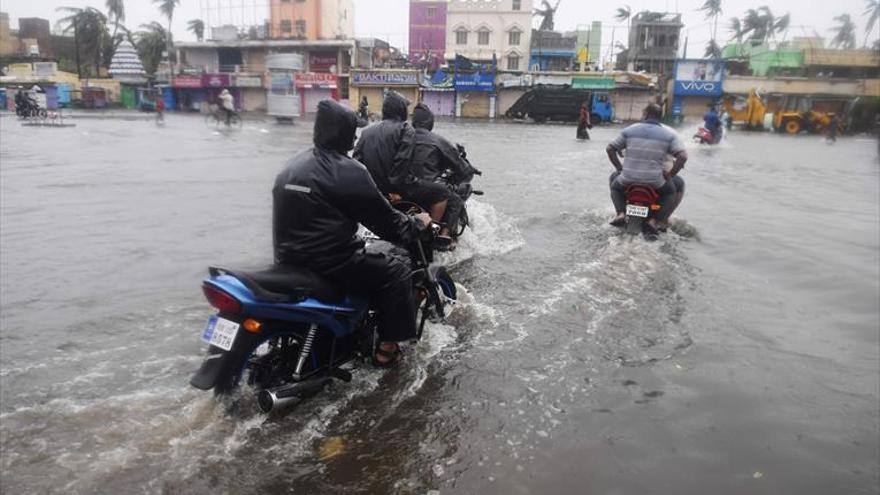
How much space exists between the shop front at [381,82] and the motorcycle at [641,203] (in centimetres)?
4342

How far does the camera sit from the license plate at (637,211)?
7730mm

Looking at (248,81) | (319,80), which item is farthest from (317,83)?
(248,81)

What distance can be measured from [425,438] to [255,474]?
91 centimetres

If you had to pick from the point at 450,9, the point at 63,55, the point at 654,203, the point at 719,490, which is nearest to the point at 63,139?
the point at 654,203

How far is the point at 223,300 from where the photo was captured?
304cm

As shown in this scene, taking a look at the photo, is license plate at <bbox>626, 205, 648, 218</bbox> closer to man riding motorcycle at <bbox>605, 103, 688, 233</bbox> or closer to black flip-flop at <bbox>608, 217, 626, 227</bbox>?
man riding motorcycle at <bbox>605, 103, 688, 233</bbox>

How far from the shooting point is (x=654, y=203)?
7.72 m

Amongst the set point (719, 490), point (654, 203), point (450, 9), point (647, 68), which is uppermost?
point (450, 9)

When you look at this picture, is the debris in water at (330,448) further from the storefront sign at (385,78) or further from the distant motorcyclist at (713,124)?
the storefront sign at (385,78)

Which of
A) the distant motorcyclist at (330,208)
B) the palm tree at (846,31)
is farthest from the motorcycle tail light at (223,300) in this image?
the palm tree at (846,31)

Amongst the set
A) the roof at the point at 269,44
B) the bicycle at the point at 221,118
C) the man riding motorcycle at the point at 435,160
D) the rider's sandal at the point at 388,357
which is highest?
the roof at the point at 269,44

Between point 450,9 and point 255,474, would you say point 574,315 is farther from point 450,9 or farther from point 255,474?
point 450,9

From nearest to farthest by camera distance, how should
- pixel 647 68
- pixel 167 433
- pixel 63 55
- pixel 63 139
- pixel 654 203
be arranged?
pixel 167 433 → pixel 654 203 → pixel 63 139 → pixel 647 68 → pixel 63 55

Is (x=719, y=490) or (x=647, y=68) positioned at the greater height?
(x=647, y=68)
